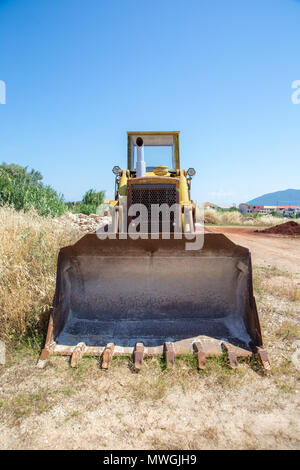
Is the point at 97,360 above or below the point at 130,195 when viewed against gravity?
below

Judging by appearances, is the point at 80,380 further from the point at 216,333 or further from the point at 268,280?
the point at 268,280

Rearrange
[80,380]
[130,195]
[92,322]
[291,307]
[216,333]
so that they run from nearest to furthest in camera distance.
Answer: [80,380]
[216,333]
[92,322]
[291,307]
[130,195]

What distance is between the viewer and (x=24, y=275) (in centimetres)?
363

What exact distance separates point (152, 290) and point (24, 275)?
1.76m

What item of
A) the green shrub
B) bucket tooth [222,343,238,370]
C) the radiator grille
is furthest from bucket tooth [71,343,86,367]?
the green shrub

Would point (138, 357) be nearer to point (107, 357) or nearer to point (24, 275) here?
point (107, 357)

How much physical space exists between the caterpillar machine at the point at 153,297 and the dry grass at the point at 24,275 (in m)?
0.55

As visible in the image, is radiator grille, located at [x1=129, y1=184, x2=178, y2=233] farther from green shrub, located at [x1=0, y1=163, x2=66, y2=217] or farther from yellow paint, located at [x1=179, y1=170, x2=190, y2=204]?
green shrub, located at [x1=0, y1=163, x2=66, y2=217]

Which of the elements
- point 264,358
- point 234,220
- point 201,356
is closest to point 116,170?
point 201,356

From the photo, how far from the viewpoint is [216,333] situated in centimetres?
289

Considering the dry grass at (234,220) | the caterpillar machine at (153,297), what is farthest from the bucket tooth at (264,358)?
the dry grass at (234,220)
